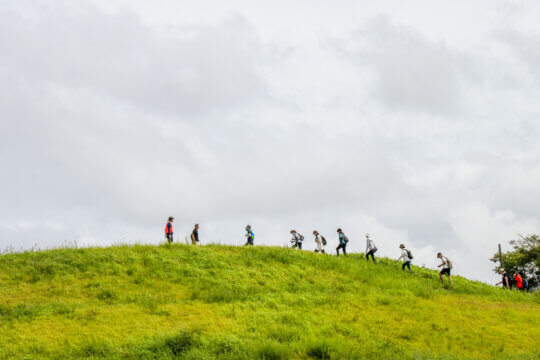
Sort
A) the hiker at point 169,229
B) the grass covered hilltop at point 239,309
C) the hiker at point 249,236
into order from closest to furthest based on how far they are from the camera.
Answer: the grass covered hilltop at point 239,309 < the hiker at point 169,229 < the hiker at point 249,236

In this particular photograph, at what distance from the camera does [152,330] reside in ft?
53.4

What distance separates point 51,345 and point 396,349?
11556 mm

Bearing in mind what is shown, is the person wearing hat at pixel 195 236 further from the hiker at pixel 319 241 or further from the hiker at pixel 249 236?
the hiker at pixel 319 241

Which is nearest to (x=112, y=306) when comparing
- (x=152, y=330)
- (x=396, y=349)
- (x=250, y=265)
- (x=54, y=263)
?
(x=152, y=330)

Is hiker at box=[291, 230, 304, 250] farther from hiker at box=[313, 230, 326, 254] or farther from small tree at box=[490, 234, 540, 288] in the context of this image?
small tree at box=[490, 234, 540, 288]

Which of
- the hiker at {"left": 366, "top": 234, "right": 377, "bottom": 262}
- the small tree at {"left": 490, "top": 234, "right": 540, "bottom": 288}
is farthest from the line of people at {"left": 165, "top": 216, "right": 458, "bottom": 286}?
the small tree at {"left": 490, "top": 234, "right": 540, "bottom": 288}

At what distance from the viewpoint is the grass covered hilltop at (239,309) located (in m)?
15.1

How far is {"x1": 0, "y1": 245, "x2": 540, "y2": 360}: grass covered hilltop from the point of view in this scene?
15.1 meters

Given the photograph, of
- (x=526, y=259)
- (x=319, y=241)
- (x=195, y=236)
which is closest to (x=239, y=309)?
(x=195, y=236)

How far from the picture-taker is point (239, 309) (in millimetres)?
19547

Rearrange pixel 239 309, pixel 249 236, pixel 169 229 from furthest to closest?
pixel 249 236
pixel 169 229
pixel 239 309

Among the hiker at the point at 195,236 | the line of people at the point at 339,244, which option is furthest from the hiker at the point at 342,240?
the hiker at the point at 195,236

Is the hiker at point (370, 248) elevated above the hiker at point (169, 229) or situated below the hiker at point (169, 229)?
below

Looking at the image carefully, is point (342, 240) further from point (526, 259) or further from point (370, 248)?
point (526, 259)
